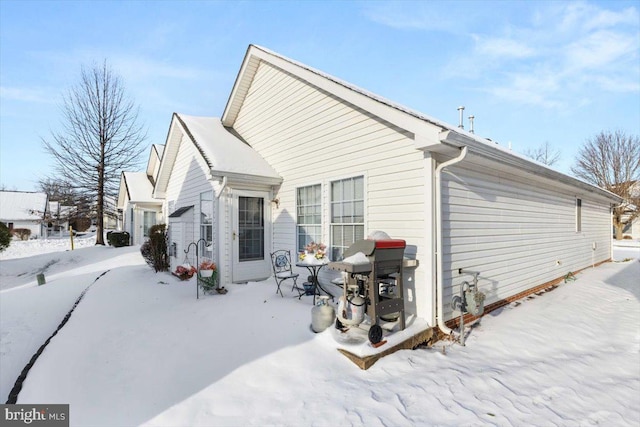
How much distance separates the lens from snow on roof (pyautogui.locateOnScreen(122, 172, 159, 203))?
683 inches

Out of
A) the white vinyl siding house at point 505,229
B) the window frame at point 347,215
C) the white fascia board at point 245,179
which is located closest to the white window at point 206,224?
the white fascia board at point 245,179

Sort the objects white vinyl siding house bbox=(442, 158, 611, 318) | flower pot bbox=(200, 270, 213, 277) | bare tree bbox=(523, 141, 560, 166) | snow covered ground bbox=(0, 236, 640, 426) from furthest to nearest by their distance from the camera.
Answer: bare tree bbox=(523, 141, 560, 166) < flower pot bbox=(200, 270, 213, 277) < white vinyl siding house bbox=(442, 158, 611, 318) < snow covered ground bbox=(0, 236, 640, 426)

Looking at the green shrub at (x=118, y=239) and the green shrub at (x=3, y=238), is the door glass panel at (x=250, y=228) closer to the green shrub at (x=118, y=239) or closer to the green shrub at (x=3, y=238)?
the green shrub at (x=118, y=239)

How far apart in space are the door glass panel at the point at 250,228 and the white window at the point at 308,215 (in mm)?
1216

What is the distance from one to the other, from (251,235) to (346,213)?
113 inches

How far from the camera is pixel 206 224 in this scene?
8547 millimetres

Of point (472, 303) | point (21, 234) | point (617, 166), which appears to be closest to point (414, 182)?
point (472, 303)

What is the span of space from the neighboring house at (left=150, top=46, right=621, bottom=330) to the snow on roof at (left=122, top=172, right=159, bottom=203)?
8.39m

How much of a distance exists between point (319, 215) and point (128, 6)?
254 inches

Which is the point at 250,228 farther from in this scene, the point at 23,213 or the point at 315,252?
the point at 23,213

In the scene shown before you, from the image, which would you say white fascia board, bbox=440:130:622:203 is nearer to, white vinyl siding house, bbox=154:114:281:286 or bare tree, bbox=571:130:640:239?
white vinyl siding house, bbox=154:114:281:286

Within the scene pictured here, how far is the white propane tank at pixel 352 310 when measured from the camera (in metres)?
3.98

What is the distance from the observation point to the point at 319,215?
21.5 feet

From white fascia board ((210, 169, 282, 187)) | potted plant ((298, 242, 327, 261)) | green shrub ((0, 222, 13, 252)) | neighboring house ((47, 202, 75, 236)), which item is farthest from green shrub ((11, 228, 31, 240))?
potted plant ((298, 242, 327, 261))
